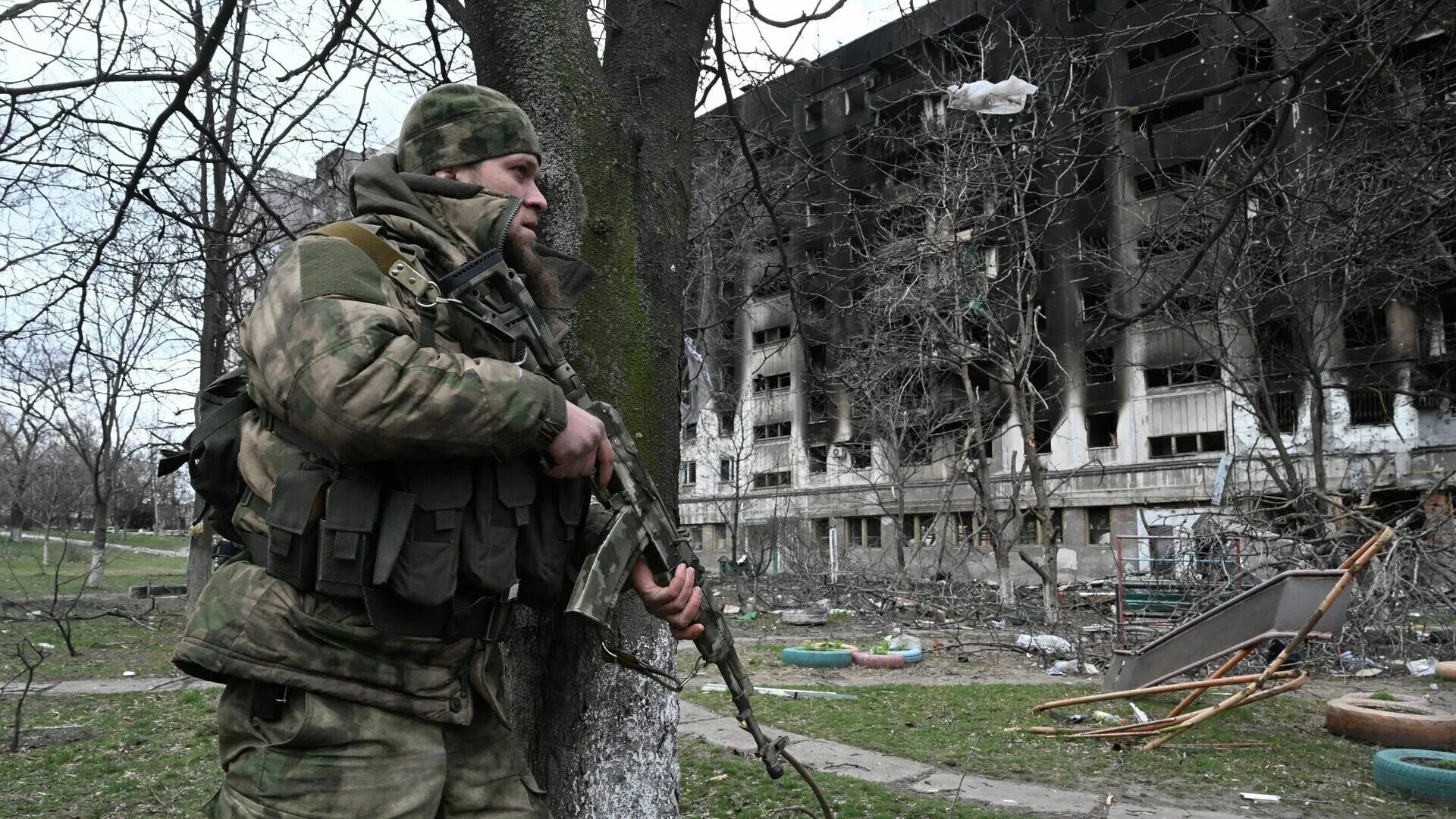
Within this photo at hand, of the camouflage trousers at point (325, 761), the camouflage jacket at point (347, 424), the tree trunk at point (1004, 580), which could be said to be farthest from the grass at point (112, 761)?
the tree trunk at point (1004, 580)

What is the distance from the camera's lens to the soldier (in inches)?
72.4

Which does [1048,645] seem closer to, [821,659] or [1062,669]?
[1062,669]

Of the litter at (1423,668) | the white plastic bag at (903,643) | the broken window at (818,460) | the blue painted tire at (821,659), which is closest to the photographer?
the litter at (1423,668)

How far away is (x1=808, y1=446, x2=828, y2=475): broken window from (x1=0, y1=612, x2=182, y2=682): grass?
24338 millimetres

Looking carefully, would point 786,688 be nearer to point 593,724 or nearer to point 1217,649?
point 1217,649

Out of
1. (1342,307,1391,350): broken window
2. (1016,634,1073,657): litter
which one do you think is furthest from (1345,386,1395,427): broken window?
(1016,634,1073,657): litter

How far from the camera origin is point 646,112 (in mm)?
3145

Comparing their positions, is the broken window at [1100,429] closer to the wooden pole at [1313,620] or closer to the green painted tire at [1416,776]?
the green painted tire at [1416,776]

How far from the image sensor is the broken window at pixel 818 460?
35969mm

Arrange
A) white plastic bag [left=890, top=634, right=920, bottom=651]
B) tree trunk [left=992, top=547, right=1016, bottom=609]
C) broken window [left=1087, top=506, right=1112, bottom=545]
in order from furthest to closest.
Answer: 1. broken window [left=1087, top=506, right=1112, bottom=545]
2. tree trunk [left=992, top=547, right=1016, bottom=609]
3. white plastic bag [left=890, top=634, right=920, bottom=651]

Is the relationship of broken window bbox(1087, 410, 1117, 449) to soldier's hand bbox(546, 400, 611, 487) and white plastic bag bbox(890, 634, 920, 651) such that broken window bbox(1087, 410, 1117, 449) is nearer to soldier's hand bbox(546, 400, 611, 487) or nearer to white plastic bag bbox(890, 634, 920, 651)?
white plastic bag bbox(890, 634, 920, 651)

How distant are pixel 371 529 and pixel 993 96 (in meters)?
4.64

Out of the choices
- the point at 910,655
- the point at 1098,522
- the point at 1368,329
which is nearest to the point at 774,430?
the point at 1098,522

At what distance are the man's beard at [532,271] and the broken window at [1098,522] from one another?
29.6 m
